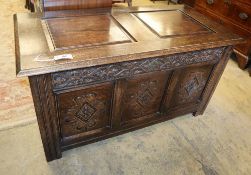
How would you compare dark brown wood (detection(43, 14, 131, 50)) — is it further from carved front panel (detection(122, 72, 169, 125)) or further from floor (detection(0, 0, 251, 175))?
floor (detection(0, 0, 251, 175))

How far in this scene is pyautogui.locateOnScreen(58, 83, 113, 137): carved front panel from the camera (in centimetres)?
129

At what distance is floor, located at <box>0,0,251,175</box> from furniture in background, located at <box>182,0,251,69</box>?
2.58ft

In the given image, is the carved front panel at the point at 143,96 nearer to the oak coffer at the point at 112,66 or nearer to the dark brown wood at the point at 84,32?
the oak coffer at the point at 112,66

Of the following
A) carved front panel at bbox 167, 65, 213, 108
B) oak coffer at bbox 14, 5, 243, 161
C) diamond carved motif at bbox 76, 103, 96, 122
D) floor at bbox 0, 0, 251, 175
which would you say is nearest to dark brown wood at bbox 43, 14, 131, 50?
oak coffer at bbox 14, 5, 243, 161

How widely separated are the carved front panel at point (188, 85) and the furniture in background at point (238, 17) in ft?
3.89

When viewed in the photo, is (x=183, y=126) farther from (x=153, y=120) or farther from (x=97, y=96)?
(x=97, y=96)

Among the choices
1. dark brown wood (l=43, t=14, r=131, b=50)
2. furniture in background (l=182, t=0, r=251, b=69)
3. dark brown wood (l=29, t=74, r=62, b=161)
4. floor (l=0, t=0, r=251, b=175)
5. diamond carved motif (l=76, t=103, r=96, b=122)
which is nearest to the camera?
dark brown wood (l=29, t=74, r=62, b=161)

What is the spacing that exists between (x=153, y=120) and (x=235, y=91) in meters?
1.14

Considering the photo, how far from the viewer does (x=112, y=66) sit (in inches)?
49.0

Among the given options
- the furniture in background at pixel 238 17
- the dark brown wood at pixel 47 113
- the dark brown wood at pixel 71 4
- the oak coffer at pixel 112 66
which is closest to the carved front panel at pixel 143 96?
the oak coffer at pixel 112 66

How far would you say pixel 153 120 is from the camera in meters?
1.77

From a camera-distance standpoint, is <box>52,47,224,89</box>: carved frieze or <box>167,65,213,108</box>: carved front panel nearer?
<box>52,47,224,89</box>: carved frieze

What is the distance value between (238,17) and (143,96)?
185 centimetres

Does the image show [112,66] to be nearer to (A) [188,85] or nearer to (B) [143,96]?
(B) [143,96]
